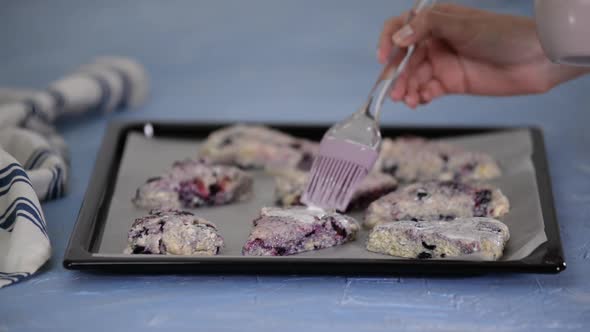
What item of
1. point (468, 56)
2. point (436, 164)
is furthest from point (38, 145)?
point (468, 56)

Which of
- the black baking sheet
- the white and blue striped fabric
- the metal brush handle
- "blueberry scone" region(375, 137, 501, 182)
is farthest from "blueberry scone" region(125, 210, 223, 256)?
"blueberry scone" region(375, 137, 501, 182)

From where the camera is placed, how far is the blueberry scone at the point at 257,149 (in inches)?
86.3

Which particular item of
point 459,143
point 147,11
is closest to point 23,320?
point 459,143

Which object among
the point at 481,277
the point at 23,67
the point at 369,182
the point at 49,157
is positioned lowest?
the point at 481,277

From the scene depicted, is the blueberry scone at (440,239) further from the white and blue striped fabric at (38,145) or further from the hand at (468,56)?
the white and blue striped fabric at (38,145)

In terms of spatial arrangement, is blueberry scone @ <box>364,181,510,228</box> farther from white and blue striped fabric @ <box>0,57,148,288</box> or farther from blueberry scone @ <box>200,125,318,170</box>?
white and blue striped fabric @ <box>0,57,148,288</box>

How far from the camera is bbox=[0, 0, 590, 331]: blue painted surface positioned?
1589 mm

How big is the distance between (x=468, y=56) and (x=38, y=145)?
3.19 ft

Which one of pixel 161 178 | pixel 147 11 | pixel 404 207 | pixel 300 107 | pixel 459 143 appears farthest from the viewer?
pixel 147 11

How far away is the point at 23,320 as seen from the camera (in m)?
1.59

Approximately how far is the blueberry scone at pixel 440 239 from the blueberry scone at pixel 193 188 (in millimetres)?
387

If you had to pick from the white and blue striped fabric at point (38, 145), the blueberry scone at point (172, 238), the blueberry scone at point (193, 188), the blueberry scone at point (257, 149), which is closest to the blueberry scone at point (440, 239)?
the blueberry scone at point (172, 238)

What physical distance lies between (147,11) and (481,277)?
1.93m

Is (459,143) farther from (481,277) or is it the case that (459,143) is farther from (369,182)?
(481,277)
